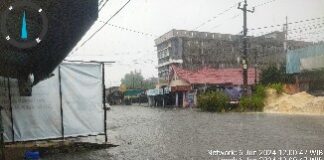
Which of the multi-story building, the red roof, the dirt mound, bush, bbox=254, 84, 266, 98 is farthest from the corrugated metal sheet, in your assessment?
the multi-story building

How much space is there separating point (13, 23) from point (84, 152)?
23.0ft

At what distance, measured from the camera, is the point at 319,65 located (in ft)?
100

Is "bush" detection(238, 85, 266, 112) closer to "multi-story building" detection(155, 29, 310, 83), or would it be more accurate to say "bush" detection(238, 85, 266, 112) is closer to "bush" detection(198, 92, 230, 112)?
"bush" detection(198, 92, 230, 112)

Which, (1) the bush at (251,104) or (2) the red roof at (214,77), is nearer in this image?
(1) the bush at (251,104)

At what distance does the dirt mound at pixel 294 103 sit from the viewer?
83.5ft

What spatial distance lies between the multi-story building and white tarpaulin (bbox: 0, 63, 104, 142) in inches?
2207

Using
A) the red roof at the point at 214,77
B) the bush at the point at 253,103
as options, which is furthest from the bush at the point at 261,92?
the red roof at the point at 214,77

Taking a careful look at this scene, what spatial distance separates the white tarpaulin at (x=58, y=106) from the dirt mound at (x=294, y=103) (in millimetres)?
18790

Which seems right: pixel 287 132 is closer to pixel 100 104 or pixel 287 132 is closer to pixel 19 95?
pixel 100 104

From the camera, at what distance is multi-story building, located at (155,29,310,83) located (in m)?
71.0

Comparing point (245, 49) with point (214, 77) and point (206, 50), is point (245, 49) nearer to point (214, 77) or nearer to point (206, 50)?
point (214, 77)

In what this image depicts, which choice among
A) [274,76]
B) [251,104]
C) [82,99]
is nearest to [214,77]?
[274,76]

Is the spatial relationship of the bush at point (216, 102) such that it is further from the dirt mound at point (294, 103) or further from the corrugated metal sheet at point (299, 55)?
the corrugated metal sheet at point (299, 55)

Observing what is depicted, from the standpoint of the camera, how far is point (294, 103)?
27750 mm
